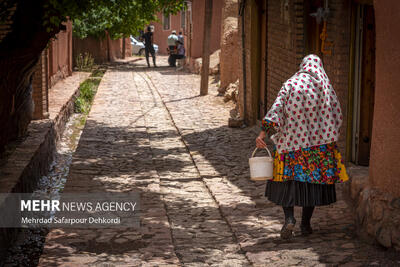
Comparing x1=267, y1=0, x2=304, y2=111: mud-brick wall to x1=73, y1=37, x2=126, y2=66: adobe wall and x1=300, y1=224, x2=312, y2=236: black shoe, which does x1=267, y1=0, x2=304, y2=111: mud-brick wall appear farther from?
x1=73, y1=37, x2=126, y2=66: adobe wall

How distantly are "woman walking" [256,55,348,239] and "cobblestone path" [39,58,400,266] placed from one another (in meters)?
0.45

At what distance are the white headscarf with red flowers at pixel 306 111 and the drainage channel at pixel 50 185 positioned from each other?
255 centimetres

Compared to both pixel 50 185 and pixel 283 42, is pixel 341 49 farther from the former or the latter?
pixel 50 185

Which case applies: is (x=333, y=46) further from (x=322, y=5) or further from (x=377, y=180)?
(x=377, y=180)

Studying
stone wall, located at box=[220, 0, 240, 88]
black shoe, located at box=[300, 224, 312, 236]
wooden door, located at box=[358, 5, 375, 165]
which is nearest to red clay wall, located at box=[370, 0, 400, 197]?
black shoe, located at box=[300, 224, 312, 236]

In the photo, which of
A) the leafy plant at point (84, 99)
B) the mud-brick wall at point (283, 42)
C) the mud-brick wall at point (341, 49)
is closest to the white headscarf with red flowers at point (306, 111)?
the mud-brick wall at point (341, 49)

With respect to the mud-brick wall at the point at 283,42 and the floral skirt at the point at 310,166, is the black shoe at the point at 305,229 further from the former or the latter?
the mud-brick wall at the point at 283,42

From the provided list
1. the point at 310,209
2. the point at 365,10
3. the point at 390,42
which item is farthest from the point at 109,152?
the point at 390,42

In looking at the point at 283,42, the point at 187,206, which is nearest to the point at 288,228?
the point at 187,206

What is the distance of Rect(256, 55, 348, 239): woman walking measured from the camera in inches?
233

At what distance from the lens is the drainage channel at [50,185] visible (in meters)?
6.55

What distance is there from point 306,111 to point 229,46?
11512 mm

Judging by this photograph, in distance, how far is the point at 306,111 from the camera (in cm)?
593

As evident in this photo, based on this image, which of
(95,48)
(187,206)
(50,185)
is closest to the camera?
(187,206)
